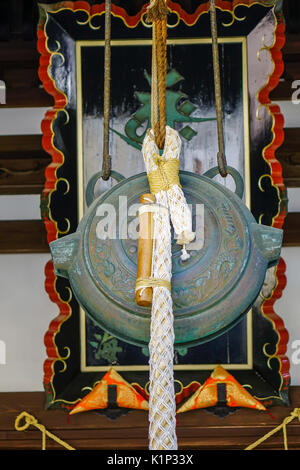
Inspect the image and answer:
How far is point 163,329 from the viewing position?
3.36 feet

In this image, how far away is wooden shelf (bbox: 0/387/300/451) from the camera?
82.6 inches

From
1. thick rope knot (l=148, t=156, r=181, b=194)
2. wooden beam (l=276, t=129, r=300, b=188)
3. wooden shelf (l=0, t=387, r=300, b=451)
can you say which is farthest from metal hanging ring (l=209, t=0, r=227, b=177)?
wooden beam (l=276, t=129, r=300, b=188)

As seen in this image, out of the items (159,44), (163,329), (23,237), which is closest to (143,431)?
(23,237)

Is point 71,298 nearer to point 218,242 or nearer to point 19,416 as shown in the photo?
point 19,416

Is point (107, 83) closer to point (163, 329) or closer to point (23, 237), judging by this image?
point (163, 329)

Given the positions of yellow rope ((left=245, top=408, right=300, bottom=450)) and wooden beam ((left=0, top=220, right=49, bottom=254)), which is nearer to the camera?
yellow rope ((left=245, top=408, right=300, bottom=450))

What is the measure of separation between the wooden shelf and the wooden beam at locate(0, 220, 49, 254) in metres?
0.68

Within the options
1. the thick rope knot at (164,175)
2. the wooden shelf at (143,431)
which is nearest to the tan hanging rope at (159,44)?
the thick rope knot at (164,175)

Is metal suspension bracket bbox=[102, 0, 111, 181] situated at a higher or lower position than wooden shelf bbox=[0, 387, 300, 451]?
higher

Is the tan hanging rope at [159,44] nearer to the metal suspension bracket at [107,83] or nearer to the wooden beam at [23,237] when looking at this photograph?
the metal suspension bracket at [107,83]

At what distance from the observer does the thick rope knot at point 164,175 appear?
113cm

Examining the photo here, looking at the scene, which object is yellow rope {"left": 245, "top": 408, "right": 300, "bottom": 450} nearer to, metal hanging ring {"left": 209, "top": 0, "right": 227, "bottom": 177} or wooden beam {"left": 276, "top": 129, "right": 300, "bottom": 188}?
wooden beam {"left": 276, "top": 129, "right": 300, "bottom": 188}

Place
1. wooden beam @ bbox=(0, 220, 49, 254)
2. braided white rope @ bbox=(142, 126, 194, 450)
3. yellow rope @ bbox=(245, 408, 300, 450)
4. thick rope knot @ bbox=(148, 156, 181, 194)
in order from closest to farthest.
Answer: braided white rope @ bbox=(142, 126, 194, 450)
thick rope knot @ bbox=(148, 156, 181, 194)
yellow rope @ bbox=(245, 408, 300, 450)
wooden beam @ bbox=(0, 220, 49, 254)

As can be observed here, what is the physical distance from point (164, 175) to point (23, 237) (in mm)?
1462
